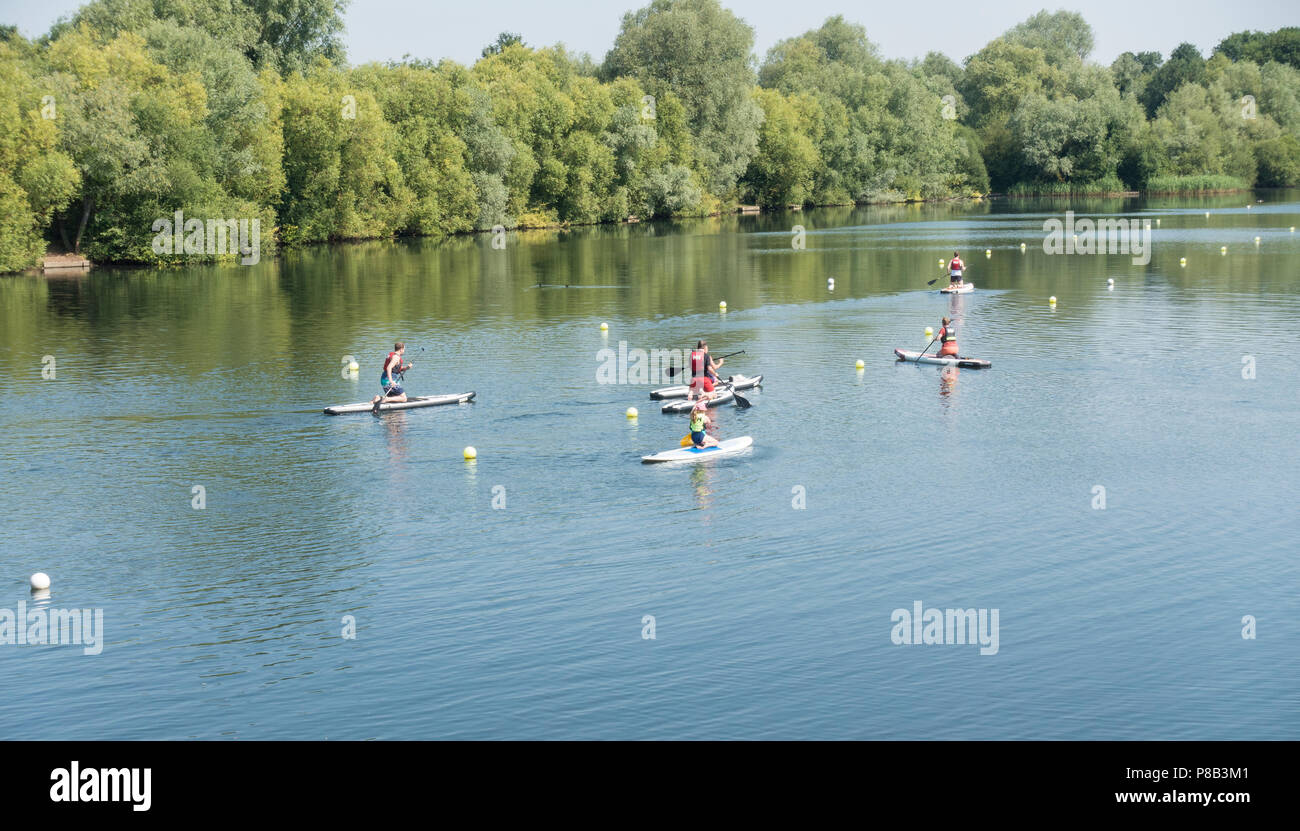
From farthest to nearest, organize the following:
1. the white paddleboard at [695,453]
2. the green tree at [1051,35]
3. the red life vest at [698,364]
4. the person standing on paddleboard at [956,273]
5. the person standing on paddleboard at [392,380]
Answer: the green tree at [1051,35], the person standing on paddleboard at [956,273], the person standing on paddleboard at [392,380], the red life vest at [698,364], the white paddleboard at [695,453]

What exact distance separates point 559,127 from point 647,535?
8877 cm

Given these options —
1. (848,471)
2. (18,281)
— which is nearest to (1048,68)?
(18,281)

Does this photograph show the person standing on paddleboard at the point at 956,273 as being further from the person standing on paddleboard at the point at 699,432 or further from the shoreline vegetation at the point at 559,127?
the shoreline vegetation at the point at 559,127

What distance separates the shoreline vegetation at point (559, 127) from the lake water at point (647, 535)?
2413 cm

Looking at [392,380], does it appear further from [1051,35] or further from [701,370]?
[1051,35]

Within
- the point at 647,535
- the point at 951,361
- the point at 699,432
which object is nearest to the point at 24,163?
the point at 951,361

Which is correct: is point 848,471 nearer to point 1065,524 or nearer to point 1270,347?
point 1065,524

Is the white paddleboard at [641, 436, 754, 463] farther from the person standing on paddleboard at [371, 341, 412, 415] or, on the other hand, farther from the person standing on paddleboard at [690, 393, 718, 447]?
the person standing on paddleboard at [371, 341, 412, 415]

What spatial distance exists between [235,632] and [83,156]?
59.1 meters

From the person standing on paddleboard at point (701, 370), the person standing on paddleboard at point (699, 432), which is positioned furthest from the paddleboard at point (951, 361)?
the person standing on paddleboard at point (699, 432)

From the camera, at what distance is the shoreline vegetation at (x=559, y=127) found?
72.9 meters

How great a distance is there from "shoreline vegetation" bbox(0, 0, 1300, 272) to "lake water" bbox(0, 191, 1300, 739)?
24.1m

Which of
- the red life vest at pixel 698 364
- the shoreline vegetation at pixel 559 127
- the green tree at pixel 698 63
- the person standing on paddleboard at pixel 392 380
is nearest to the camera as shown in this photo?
the red life vest at pixel 698 364
